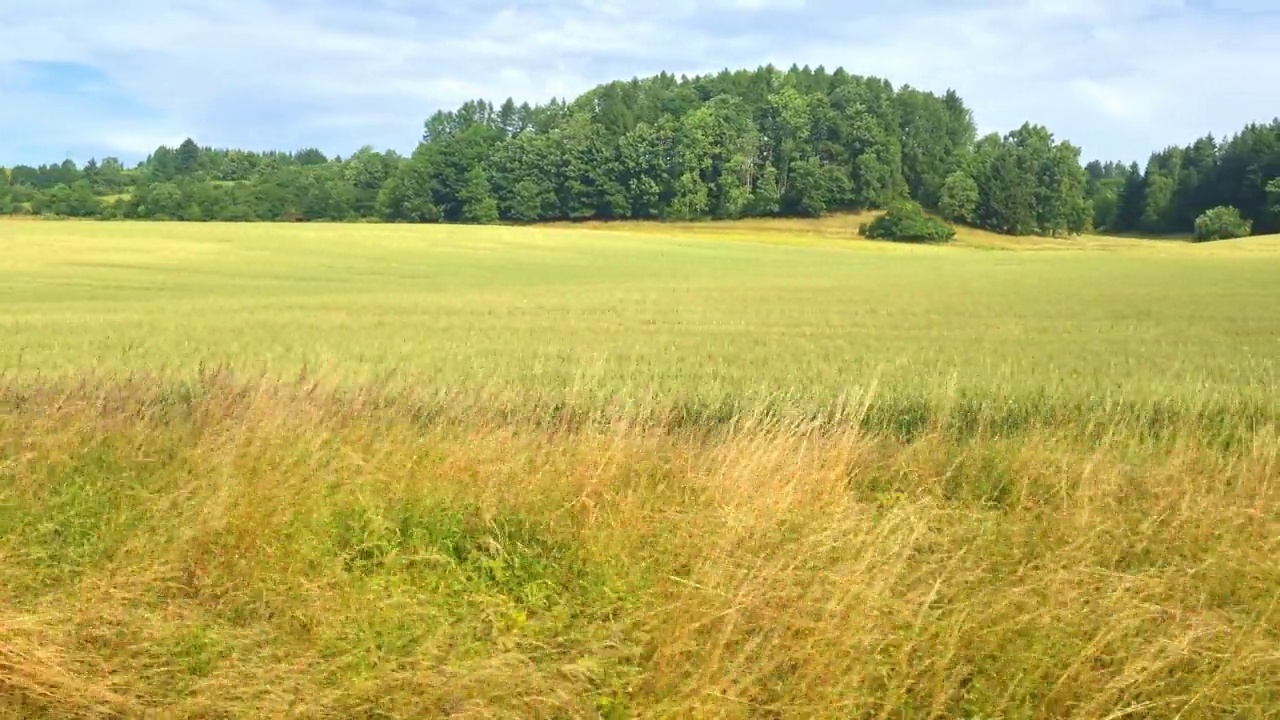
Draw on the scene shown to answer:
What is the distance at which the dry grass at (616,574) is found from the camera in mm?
3748

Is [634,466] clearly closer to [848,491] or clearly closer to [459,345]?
[848,491]

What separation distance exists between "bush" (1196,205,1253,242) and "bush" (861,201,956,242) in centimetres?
2042

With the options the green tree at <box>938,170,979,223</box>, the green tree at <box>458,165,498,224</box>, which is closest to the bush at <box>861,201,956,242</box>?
the green tree at <box>938,170,979,223</box>

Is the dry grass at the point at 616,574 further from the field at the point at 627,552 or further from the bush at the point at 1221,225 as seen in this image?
the bush at the point at 1221,225

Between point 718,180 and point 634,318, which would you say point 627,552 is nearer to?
point 634,318

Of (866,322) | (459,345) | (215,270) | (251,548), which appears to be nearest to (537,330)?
(459,345)

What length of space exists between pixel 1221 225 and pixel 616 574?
278ft

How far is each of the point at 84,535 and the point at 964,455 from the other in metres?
4.89

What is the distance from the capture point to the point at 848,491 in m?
5.44

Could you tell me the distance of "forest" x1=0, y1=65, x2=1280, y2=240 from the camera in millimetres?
82188

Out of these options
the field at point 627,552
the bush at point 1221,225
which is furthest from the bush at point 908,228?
the field at point 627,552

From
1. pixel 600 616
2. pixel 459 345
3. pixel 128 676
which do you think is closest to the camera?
pixel 128 676

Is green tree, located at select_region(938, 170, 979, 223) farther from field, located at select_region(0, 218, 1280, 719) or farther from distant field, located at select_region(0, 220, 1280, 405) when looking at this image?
field, located at select_region(0, 218, 1280, 719)

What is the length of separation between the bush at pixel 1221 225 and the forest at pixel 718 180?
16cm
